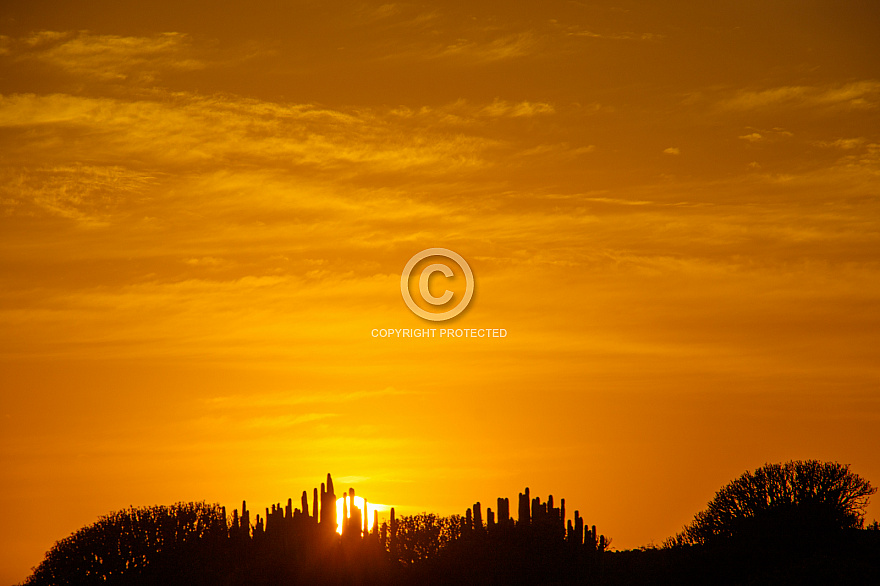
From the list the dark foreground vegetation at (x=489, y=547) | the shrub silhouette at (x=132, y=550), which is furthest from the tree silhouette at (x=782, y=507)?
the shrub silhouette at (x=132, y=550)

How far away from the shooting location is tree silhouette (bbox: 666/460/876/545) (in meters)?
92.9

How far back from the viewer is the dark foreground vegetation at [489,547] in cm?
7675

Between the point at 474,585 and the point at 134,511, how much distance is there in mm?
43585

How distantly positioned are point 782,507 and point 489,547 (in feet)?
87.3

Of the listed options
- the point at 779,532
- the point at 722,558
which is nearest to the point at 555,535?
the point at 722,558

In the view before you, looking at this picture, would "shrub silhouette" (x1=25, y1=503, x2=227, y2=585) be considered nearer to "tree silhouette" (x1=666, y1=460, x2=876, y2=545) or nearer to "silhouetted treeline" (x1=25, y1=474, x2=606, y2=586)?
"silhouetted treeline" (x1=25, y1=474, x2=606, y2=586)

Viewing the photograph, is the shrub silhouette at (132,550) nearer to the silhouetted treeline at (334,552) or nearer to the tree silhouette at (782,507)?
the silhouetted treeline at (334,552)

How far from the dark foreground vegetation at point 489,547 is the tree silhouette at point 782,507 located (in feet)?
0.44

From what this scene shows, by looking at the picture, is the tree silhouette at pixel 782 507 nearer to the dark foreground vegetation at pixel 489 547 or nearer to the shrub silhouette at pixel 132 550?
the dark foreground vegetation at pixel 489 547

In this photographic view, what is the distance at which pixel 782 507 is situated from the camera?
9681 cm

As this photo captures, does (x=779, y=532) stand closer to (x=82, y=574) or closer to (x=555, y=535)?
(x=555, y=535)

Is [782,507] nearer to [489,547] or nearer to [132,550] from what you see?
[489,547]

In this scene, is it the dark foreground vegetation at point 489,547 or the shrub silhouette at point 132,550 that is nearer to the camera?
the dark foreground vegetation at point 489,547

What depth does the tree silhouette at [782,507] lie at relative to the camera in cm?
9294
